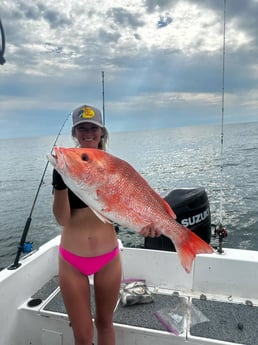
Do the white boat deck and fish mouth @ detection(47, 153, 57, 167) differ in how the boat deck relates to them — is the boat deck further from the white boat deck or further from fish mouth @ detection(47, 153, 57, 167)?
fish mouth @ detection(47, 153, 57, 167)

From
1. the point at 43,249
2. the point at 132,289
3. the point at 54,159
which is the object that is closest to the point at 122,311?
the point at 132,289

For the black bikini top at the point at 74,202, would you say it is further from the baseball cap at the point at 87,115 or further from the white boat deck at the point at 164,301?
the white boat deck at the point at 164,301

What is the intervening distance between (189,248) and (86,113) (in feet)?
4.31

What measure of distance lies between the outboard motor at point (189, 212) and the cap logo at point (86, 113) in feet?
8.95

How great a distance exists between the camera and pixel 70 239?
233 cm

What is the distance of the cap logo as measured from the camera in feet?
7.32

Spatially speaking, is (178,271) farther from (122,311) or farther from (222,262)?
(122,311)

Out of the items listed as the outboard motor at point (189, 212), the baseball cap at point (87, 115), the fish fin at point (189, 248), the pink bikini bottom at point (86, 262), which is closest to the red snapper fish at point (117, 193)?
the fish fin at point (189, 248)

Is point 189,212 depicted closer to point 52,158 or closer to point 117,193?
point 117,193

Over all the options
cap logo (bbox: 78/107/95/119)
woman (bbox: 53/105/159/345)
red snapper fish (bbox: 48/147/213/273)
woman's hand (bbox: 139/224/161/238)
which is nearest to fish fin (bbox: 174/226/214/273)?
red snapper fish (bbox: 48/147/213/273)

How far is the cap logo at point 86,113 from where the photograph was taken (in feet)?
7.32

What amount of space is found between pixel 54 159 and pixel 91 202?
365 millimetres

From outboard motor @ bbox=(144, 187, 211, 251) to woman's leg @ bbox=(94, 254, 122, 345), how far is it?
2.05 metres

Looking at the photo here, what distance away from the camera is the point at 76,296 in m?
2.29
